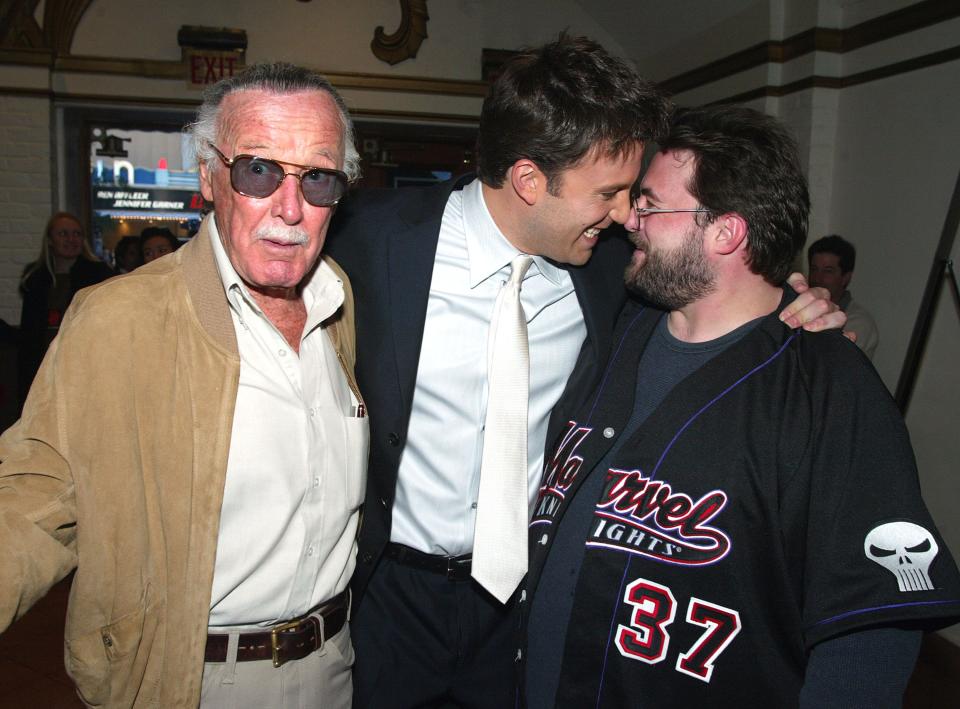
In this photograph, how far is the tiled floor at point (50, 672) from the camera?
3170 mm

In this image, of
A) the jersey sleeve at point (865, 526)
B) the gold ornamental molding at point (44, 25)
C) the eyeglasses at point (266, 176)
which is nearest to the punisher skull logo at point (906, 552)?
the jersey sleeve at point (865, 526)

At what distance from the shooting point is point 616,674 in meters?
1.59

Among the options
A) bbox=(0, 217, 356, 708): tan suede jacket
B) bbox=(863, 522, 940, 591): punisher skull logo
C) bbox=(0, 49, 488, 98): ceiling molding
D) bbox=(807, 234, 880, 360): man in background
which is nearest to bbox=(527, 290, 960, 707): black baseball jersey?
bbox=(863, 522, 940, 591): punisher skull logo

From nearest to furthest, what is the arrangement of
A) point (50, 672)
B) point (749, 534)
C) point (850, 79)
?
point (749, 534) → point (50, 672) → point (850, 79)

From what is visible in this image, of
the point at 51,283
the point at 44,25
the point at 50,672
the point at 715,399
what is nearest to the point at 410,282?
the point at 715,399

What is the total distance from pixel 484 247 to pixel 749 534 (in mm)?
931

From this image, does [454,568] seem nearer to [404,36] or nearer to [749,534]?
[749,534]

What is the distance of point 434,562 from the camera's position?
191cm

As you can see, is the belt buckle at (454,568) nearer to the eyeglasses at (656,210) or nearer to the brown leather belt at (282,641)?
the brown leather belt at (282,641)

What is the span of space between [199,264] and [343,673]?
3.19ft

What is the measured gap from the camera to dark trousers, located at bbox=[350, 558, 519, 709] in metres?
1.91

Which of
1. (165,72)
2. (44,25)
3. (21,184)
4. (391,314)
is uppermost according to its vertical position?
(44,25)

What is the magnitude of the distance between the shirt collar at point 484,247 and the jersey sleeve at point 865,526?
0.80 m

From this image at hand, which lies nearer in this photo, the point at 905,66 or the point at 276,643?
the point at 276,643
